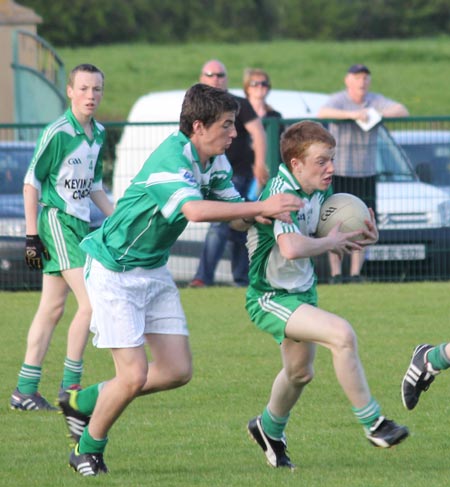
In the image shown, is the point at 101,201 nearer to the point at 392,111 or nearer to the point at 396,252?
the point at 396,252

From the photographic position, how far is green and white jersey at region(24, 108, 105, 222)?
27.4 ft

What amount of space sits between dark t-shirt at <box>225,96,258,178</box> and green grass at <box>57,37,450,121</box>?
Answer: 23420 millimetres

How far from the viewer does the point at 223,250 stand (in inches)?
558

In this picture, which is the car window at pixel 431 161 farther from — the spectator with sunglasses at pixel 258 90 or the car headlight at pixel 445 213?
the spectator with sunglasses at pixel 258 90

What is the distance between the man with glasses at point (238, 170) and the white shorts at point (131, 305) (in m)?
6.76

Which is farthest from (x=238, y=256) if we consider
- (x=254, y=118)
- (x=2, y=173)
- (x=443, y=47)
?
(x=443, y=47)

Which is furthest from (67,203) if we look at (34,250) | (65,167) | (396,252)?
(396,252)

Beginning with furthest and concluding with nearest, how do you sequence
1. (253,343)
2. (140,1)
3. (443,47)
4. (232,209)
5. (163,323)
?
(140,1), (443,47), (253,343), (163,323), (232,209)

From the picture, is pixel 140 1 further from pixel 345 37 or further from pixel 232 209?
pixel 232 209

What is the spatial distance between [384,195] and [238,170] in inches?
62.0

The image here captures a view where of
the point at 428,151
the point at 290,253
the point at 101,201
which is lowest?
the point at 428,151

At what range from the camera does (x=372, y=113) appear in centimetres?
1404

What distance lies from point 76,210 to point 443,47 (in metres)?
42.8

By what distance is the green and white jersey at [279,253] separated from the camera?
668 cm
